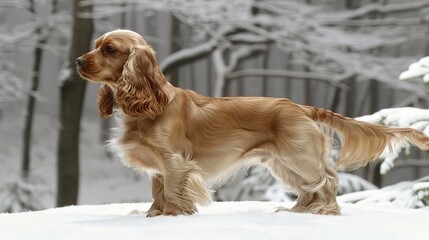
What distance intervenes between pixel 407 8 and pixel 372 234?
9.03m

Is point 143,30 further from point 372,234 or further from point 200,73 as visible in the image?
point 372,234

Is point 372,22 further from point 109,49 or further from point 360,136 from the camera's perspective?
point 109,49

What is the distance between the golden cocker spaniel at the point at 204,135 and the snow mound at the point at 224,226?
0.64 feet

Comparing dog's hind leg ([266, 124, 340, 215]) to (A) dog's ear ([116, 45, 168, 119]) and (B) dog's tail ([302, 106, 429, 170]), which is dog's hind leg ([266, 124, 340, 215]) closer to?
(B) dog's tail ([302, 106, 429, 170])

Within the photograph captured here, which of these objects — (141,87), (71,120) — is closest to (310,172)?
(141,87)

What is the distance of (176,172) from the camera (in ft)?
9.11

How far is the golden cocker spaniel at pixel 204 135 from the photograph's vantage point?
109 inches

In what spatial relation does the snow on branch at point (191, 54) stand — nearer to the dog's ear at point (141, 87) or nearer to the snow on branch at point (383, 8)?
the snow on branch at point (383, 8)

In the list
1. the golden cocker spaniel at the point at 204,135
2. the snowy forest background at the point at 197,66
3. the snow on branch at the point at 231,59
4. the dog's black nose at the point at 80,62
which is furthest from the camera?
the snow on branch at the point at 231,59

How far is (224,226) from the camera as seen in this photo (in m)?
2.47

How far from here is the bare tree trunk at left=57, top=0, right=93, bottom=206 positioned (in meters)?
7.35

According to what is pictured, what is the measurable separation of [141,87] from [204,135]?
0.37 meters

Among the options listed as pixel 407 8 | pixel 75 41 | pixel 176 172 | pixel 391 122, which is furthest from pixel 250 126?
pixel 407 8

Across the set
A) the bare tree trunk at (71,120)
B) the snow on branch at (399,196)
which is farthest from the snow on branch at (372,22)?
the snow on branch at (399,196)
